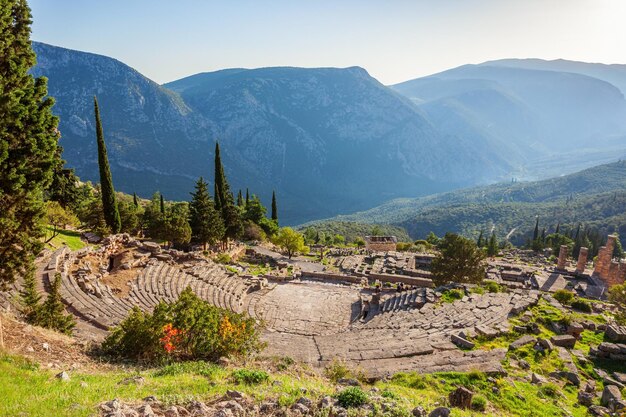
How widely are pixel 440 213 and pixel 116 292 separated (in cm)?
15447

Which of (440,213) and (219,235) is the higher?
(219,235)

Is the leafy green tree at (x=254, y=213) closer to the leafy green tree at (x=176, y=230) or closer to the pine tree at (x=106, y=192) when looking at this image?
the leafy green tree at (x=176, y=230)

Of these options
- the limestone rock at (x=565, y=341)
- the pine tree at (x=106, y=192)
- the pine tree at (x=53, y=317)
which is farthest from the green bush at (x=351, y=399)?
the pine tree at (x=106, y=192)

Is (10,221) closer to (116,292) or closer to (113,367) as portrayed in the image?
(113,367)

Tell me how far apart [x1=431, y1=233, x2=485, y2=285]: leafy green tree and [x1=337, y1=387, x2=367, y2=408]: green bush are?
2470cm

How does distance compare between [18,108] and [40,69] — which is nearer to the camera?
[18,108]

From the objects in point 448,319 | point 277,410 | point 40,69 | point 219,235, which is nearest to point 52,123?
point 277,410

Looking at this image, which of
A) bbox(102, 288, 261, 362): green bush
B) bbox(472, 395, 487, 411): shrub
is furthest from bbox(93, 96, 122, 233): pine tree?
bbox(472, 395, 487, 411): shrub

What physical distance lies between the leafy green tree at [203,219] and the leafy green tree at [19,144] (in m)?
26.6

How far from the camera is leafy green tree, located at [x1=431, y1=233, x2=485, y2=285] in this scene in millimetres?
30469

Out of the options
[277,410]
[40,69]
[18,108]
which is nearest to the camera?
[277,410]

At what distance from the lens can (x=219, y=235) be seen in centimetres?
3950

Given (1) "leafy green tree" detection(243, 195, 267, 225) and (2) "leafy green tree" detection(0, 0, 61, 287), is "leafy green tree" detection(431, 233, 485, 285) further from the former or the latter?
(1) "leafy green tree" detection(243, 195, 267, 225)

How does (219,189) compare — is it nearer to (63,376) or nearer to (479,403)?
(63,376)
